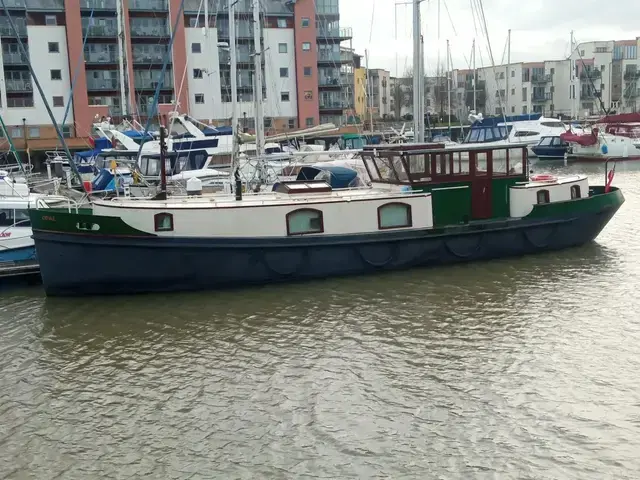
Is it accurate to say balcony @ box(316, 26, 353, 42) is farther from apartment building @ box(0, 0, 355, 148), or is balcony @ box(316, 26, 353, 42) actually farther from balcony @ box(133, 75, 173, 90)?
balcony @ box(133, 75, 173, 90)

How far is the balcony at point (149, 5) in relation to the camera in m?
60.6

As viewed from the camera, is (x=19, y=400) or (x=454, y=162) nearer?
(x=19, y=400)

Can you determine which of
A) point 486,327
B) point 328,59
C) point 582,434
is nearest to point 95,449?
point 582,434

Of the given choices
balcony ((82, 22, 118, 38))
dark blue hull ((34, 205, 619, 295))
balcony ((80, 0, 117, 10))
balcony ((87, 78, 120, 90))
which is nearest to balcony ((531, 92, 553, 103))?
balcony ((82, 22, 118, 38))

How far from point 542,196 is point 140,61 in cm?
5037

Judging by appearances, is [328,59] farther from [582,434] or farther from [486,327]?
[582,434]

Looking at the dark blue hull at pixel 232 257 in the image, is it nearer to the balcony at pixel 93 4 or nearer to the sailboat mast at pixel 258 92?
the sailboat mast at pixel 258 92

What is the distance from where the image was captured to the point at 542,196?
17.7m

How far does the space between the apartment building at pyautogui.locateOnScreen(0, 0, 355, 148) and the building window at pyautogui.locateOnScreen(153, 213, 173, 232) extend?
42.1 meters

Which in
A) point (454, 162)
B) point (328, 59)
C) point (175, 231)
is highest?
point (328, 59)

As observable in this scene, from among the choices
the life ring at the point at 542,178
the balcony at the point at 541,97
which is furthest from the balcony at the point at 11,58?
the balcony at the point at 541,97

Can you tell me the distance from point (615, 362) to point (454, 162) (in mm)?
6942

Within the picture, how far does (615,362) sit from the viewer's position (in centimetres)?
1105

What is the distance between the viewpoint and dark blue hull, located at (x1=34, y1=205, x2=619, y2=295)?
14656 mm
